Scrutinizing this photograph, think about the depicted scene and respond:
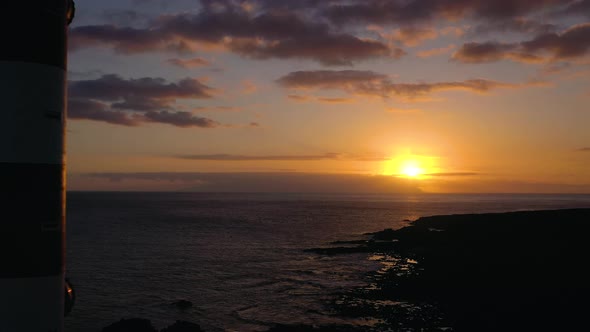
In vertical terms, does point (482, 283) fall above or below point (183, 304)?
above

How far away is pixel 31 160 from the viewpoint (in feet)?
20.5

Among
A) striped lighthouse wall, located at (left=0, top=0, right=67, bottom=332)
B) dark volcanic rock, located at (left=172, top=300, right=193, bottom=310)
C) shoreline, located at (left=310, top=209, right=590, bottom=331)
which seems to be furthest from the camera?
dark volcanic rock, located at (left=172, top=300, right=193, bottom=310)

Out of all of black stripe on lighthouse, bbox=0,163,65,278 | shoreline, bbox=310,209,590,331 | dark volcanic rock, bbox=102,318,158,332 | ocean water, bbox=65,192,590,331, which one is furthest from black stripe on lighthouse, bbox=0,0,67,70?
ocean water, bbox=65,192,590,331

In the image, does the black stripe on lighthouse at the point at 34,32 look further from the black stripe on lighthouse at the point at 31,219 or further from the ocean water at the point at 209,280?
the ocean water at the point at 209,280

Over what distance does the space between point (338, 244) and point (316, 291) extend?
28971 millimetres

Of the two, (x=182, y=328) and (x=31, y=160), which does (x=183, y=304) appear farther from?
(x=31, y=160)

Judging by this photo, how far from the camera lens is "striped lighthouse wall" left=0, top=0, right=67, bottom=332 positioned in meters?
6.11

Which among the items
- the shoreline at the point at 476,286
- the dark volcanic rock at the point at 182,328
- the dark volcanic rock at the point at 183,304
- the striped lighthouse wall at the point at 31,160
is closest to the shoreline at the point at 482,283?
the shoreline at the point at 476,286

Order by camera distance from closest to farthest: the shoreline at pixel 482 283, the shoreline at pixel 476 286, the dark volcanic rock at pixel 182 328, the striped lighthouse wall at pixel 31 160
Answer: the striped lighthouse wall at pixel 31 160
the dark volcanic rock at pixel 182 328
the shoreline at pixel 476 286
the shoreline at pixel 482 283

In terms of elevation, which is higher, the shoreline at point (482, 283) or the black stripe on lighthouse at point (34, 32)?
the black stripe on lighthouse at point (34, 32)

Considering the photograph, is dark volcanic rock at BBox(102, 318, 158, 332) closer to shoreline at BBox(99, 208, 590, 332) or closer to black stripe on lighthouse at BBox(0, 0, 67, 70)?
shoreline at BBox(99, 208, 590, 332)

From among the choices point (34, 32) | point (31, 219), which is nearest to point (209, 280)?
point (31, 219)

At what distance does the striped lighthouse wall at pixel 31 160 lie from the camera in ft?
20.1

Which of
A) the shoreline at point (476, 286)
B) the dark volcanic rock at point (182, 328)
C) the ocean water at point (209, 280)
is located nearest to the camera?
the dark volcanic rock at point (182, 328)
